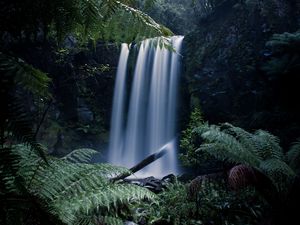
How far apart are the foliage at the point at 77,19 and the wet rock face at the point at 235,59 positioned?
7.39 m

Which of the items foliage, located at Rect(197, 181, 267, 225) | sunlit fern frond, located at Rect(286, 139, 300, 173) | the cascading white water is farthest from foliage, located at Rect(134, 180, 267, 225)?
the cascading white water

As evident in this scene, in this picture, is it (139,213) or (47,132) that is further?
(47,132)

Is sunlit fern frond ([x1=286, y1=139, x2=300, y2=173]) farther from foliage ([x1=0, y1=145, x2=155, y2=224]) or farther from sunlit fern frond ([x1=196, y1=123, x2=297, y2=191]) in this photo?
foliage ([x1=0, y1=145, x2=155, y2=224])

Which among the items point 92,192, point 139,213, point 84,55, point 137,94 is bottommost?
point 139,213

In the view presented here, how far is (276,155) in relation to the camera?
4.34 m

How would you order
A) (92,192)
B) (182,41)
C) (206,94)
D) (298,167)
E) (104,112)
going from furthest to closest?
(104,112) → (182,41) → (206,94) → (298,167) → (92,192)

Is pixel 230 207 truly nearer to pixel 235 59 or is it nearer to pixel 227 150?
pixel 227 150

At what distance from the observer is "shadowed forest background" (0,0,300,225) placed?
3.65ft

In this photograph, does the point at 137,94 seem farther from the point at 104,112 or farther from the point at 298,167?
the point at 298,167

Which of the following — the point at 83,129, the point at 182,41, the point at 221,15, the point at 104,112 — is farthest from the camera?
the point at 104,112

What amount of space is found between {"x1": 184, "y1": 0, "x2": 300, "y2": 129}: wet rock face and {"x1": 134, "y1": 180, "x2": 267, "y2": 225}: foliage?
14.1ft

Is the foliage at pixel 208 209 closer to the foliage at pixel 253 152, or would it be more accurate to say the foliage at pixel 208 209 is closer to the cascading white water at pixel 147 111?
the foliage at pixel 253 152

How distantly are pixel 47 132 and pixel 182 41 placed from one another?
5702 mm

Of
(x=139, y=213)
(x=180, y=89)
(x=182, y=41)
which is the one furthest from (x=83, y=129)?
(x=139, y=213)
